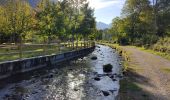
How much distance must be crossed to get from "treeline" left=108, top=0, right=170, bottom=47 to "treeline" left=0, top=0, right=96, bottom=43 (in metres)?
19.1

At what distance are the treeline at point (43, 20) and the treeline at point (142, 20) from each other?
1909cm

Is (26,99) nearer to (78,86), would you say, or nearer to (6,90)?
(6,90)

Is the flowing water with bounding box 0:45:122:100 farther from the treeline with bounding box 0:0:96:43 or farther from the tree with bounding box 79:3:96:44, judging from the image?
the tree with bounding box 79:3:96:44

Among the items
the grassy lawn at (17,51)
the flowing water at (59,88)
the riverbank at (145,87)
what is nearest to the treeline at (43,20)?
the grassy lawn at (17,51)

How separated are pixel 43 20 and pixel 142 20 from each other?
40557mm

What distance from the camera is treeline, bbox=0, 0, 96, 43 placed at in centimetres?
4841

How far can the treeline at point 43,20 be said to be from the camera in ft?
159

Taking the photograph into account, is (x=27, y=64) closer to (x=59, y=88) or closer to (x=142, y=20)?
(x=59, y=88)

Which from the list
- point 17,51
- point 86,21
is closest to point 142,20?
point 86,21

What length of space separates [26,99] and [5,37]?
161 ft

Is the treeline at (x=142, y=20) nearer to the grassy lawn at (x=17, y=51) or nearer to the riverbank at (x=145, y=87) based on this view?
the grassy lawn at (x=17, y=51)

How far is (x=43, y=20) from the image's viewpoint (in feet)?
159

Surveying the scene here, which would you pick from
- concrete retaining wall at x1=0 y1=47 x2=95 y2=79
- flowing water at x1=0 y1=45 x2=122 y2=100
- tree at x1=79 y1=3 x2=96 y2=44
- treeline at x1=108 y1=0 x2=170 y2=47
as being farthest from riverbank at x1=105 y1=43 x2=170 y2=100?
treeline at x1=108 y1=0 x2=170 y2=47

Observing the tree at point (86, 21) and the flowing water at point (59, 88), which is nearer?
the flowing water at point (59, 88)
